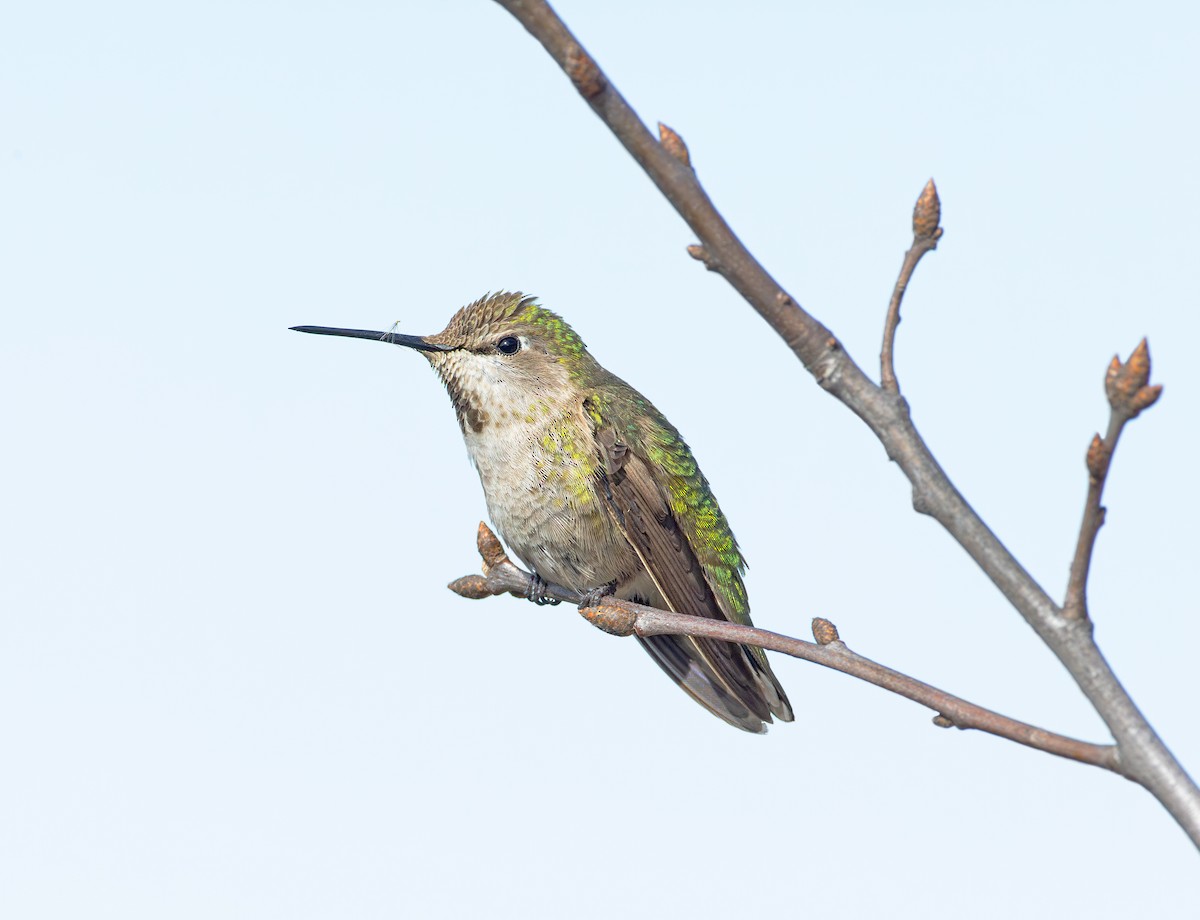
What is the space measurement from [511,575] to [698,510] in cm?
172

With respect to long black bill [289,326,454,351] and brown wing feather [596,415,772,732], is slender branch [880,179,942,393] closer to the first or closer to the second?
brown wing feather [596,415,772,732]

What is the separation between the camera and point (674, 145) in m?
2.88

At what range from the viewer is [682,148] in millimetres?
2881

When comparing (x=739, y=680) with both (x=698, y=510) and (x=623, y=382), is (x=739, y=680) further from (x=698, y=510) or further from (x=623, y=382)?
(x=623, y=382)

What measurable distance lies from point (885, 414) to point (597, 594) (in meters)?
3.76

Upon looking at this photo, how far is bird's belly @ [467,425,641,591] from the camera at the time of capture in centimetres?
641

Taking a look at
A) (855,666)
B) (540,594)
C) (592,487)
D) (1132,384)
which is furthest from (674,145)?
(540,594)

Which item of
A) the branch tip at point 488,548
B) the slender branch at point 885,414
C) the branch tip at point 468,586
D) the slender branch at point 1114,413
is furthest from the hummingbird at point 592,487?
the slender branch at point 1114,413

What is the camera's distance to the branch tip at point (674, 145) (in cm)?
286

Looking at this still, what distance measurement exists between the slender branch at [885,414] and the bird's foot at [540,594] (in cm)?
368

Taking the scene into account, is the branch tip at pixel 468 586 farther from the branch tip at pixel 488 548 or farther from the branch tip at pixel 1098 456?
the branch tip at pixel 1098 456

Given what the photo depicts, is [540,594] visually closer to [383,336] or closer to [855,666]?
[383,336]

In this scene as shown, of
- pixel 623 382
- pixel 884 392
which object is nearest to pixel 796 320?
pixel 884 392

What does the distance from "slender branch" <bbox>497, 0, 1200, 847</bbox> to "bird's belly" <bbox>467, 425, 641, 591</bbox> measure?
11.6 ft
